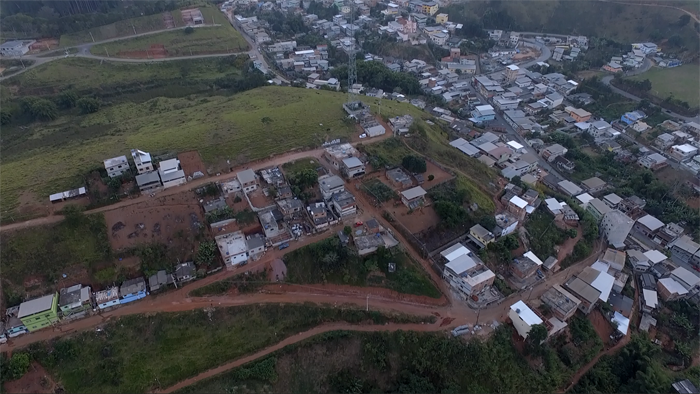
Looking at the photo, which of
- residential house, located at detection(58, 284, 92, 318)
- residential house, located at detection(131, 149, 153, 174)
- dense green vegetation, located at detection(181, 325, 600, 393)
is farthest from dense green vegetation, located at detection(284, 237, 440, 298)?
residential house, located at detection(131, 149, 153, 174)

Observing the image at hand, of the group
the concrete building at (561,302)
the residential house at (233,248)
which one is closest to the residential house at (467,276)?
the concrete building at (561,302)

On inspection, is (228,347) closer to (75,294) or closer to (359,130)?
(75,294)

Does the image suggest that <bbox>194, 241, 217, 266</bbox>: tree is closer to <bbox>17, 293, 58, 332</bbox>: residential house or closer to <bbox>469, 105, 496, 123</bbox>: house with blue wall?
<bbox>17, 293, 58, 332</bbox>: residential house

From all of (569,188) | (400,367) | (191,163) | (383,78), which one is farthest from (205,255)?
(383,78)

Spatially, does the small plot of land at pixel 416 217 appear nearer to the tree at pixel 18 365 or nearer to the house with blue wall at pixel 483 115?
the tree at pixel 18 365

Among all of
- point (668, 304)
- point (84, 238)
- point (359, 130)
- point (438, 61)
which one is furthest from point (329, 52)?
point (668, 304)

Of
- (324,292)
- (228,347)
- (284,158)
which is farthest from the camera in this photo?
(284,158)

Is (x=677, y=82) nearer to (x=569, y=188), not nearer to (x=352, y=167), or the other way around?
(x=569, y=188)
